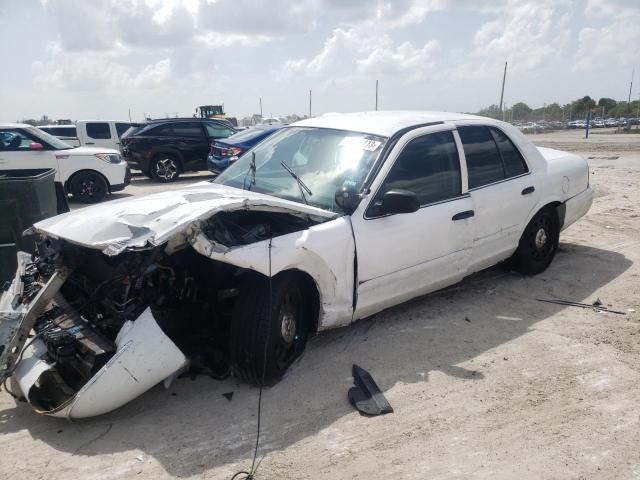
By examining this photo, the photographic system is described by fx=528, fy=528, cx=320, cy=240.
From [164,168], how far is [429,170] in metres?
11.8

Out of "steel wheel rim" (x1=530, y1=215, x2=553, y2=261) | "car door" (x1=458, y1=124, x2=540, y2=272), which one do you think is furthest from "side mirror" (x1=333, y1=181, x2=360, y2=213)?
"steel wheel rim" (x1=530, y1=215, x2=553, y2=261)

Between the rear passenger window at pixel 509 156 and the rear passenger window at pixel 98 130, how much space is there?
1578cm

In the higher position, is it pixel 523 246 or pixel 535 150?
pixel 535 150

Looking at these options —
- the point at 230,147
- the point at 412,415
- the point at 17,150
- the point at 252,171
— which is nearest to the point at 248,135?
the point at 230,147

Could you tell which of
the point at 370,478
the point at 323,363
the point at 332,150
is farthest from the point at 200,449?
the point at 332,150

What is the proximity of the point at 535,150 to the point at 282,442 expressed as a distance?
13.2 ft

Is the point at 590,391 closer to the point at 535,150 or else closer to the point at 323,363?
the point at 323,363

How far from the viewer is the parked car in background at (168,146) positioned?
14633 millimetres

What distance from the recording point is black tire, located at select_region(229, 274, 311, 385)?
3318mm

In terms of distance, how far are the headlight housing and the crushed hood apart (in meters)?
8.39

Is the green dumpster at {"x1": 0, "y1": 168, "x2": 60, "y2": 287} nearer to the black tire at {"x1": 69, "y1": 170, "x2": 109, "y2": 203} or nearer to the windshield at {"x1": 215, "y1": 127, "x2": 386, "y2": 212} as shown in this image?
the windshield at {"x1": 215, "y1": 127, "x2": 386, "y2": 212}

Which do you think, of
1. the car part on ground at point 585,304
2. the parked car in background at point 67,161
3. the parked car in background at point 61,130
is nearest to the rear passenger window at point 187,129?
the parked car in background at point 67,161

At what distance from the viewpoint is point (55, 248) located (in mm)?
3494

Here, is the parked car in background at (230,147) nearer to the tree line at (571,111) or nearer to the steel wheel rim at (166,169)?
the steel wheel rim at (166,169)
